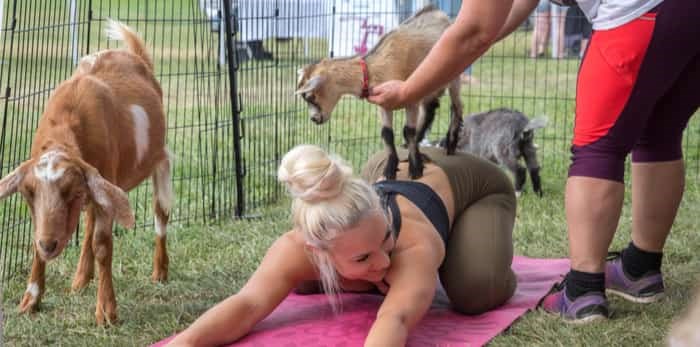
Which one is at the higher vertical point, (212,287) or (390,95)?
(390,95)

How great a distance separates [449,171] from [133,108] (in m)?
1.31

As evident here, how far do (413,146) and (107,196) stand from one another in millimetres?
1252

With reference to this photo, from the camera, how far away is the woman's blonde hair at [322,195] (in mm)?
2746

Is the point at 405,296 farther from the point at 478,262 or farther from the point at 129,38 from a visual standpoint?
the point at 129,38

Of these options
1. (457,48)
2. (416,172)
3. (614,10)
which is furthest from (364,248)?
(614,10)

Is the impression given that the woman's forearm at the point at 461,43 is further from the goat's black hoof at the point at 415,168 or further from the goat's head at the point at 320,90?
the goat's head at the point at 320,90

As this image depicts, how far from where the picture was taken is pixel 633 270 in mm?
3604

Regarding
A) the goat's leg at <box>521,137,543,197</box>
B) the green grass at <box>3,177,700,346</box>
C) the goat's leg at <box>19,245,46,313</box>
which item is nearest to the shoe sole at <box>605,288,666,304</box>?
the green grass at <box>3,177,700,346</box>

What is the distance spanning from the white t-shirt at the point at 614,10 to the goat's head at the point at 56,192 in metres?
1.73

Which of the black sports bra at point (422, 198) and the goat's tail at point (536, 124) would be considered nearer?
the black sports bra at point (422, 198)

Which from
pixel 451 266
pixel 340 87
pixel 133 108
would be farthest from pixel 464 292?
pixel 133 108

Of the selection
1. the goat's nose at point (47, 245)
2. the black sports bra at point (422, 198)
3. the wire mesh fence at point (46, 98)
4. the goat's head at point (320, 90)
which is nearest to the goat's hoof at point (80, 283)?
the wire mesh fence at point (46, 98)

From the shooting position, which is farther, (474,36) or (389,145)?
(389,145)

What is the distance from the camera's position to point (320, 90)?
3.85 metres
